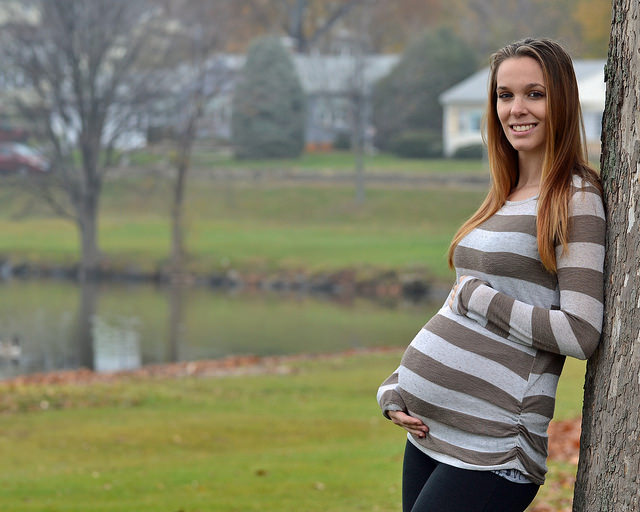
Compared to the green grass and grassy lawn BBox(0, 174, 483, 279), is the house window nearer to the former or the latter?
the green grass

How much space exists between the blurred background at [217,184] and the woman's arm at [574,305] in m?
17.4

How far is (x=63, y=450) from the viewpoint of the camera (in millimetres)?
9680

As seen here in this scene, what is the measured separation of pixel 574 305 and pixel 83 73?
37771 mm

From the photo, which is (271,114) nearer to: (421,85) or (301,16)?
(421,85)

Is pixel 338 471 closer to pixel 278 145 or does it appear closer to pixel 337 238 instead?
pixel 337 238

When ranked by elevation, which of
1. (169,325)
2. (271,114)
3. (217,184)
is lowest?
(169,325)

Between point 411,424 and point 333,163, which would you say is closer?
point 411,424

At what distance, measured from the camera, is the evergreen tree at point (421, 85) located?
189 ft

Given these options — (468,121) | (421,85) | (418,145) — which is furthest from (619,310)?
(421,85)

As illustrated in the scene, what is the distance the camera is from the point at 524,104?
11.0 feet

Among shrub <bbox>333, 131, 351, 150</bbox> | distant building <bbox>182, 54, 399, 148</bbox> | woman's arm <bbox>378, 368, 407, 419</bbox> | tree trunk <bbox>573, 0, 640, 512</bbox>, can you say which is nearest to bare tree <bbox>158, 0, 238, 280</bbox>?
distant building <bbox>182, 54, 399, 148</bbox>

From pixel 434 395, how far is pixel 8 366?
1799 centimetres

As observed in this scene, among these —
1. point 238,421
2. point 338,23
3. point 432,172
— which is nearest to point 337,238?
point 432,172

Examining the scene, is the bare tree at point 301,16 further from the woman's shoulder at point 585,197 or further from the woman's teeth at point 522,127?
the woman's shoulder at point 585,197
